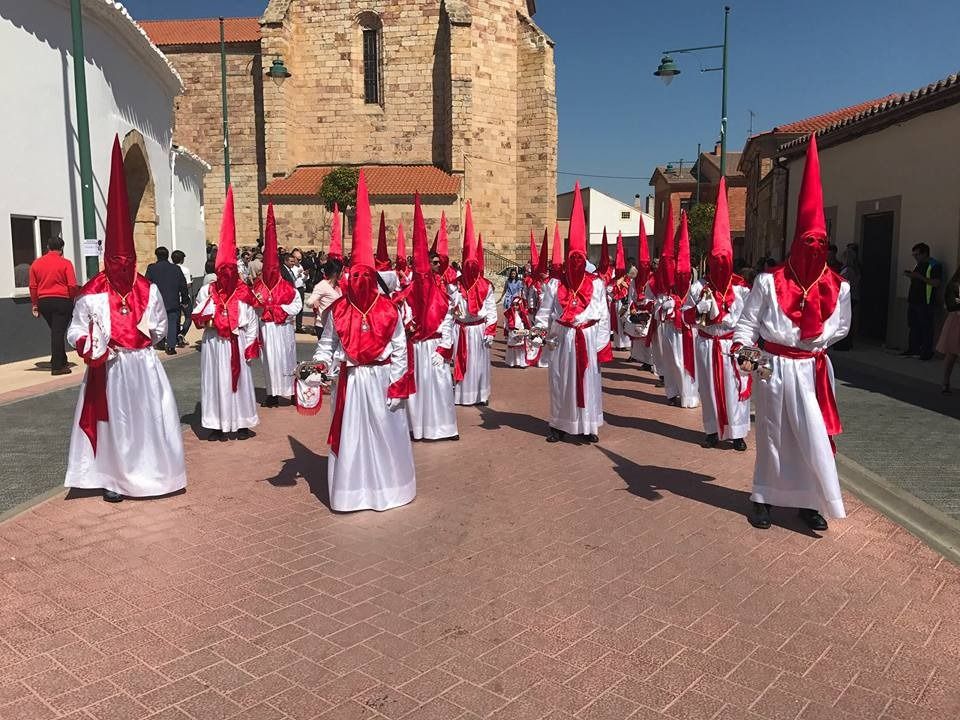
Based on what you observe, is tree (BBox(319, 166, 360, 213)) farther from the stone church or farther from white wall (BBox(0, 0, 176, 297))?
white wall (BBox(0, 0, 176, 297))

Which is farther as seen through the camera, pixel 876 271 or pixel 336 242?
pixel 876 271

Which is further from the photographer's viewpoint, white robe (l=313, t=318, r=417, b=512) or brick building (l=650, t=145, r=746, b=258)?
brick building (l=650, t=145, r=746, b=258)

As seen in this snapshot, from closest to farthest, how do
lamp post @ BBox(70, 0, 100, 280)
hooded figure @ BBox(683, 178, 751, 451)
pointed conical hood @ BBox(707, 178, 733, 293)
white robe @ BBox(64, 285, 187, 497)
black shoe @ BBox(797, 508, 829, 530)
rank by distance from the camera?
1. black shoe @ BBox(797, 508, 829, 530)
2. white robe @ BBox(64, 285, 187, 497)
3. pointed conical hood @ BBox(707, 178, 733, 293)
4. hooded figure @ BBox(683, 178, 751, 451)
5. lamp post @ BBox(70, 0, 100, 280)

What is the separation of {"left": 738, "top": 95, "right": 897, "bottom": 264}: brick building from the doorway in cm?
411

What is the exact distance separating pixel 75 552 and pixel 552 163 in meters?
29.9

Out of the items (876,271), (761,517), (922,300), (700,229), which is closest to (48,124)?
(761,517)

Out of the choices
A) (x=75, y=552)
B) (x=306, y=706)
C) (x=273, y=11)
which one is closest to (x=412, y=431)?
(x=75, y=552)

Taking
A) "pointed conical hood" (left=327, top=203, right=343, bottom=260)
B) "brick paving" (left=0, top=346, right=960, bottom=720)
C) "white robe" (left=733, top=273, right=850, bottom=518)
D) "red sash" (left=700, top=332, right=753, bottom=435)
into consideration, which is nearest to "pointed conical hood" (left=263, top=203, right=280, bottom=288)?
"pointed conical hood" (left=327, top=203, right=343, bottom=260)

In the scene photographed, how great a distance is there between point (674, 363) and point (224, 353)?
223 inches

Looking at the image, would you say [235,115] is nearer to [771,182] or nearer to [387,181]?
[387,181]

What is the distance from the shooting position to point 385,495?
18.9 ft

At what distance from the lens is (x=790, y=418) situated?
5.20m

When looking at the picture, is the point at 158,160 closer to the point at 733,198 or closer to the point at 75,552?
the point at 75,552

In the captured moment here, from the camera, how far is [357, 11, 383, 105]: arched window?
32594 millimetres
